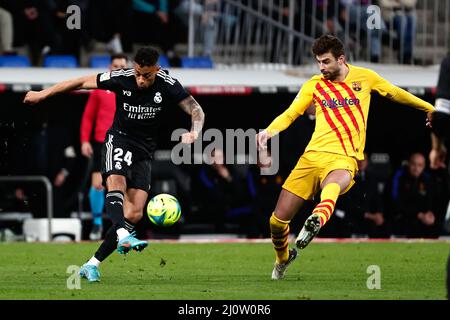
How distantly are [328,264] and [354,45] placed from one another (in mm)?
7735

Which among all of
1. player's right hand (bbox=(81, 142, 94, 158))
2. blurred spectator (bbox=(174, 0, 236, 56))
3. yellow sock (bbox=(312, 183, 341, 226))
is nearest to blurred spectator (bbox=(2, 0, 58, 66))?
blurred spectator (bbox=(174, 0, 236, 56))

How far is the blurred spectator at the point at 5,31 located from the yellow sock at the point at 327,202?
32.8 feet

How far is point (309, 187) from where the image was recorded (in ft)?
38.1

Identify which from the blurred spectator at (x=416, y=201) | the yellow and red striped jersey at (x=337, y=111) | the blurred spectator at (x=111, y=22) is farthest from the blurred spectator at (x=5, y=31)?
the yellow and red striped jersey at (x=337, y=111)

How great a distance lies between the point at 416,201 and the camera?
777 inches

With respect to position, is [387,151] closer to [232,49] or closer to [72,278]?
[232,49]

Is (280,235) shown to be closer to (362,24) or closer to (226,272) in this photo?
(226,272)

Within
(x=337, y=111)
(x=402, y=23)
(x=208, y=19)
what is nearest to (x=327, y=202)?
(x=337, y=111)

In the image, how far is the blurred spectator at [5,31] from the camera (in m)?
20.1

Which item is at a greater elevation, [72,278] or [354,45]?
[354,45]

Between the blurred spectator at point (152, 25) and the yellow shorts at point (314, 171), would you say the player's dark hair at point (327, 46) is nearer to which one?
the yellow shorts at point (314, 171)

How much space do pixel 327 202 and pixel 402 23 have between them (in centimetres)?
1039

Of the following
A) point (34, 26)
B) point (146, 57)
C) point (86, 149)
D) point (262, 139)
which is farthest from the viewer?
point (34, 26)
